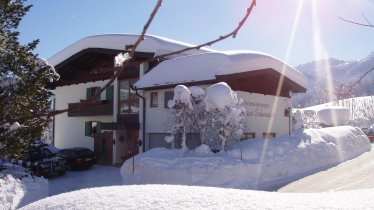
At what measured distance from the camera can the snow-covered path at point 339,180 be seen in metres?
14.4

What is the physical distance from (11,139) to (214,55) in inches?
674

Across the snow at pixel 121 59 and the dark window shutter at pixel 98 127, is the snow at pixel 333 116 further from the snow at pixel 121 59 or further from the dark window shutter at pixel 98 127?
the snow at pixel 121 59

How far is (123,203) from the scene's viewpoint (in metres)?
3.63

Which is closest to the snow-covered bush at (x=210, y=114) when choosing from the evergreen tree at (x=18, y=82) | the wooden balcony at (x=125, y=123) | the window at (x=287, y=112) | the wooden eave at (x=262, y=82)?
the wooden eave at (x=262, y=82)

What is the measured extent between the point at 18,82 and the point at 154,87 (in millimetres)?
17318

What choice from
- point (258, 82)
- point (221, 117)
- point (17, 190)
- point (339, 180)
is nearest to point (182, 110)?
point (221, 117)

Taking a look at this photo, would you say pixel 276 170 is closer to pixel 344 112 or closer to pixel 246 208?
pixel 246 208

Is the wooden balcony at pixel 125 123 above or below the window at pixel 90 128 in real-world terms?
above

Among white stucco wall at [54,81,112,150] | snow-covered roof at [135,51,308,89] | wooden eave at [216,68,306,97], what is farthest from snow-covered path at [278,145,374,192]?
white stucco wall at [54,81,112,150]

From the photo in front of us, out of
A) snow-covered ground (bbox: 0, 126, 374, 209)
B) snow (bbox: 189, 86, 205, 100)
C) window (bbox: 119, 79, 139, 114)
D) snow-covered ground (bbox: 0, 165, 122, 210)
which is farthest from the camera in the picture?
window (bbox: 119, 79, 139, 114)

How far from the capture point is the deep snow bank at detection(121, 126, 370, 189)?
15.8 metres

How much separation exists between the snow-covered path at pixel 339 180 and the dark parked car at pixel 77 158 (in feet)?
43.4

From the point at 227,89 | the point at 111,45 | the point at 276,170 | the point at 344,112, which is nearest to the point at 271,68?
the point at 227,89

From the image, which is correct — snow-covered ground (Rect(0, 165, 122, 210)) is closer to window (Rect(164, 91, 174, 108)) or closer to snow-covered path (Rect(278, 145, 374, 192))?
window (Rect(164, 91, 174, 108))
